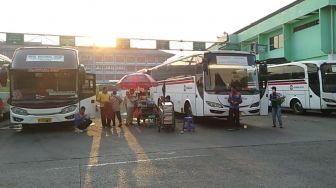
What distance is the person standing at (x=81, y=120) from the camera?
15334mm

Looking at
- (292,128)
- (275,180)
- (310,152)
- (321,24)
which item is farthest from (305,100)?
(275,180)

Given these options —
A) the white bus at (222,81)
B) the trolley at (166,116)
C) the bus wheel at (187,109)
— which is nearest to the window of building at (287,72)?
the white bus at (222,81)

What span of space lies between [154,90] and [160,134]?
11.9 metres

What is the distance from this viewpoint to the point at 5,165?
912cm

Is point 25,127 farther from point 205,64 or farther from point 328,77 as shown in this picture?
point 328,77

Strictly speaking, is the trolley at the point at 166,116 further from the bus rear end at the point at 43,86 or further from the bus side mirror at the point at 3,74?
the bus side mirror at the point at 3,74

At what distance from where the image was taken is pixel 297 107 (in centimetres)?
2392

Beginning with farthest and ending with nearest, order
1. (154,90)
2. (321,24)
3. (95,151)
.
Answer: (321,24) → (154,90) → (95,151)

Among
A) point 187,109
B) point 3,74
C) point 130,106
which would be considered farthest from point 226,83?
point 3,74

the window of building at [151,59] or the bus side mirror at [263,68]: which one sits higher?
the window of building at [151,59]

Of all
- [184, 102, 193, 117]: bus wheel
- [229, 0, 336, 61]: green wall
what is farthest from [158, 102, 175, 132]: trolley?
[229, 0, 336, 61]: green wall

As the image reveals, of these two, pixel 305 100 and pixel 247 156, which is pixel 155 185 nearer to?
pixel 247 156

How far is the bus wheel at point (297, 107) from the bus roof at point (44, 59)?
13682 mm

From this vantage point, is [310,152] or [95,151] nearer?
[310,152]
